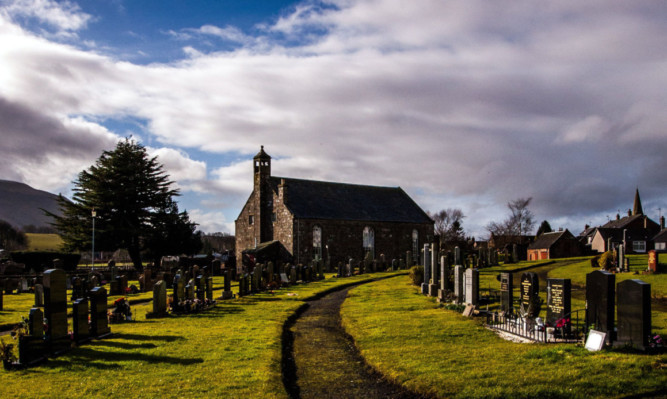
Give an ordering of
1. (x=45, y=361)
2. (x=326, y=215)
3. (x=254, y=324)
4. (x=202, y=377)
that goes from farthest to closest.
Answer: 1. (x=326, y=215)
2. (x=254, y=324)
3. (x=45, y=361)
4. (x=202, y=377)

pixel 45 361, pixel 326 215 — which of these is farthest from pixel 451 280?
pixel 326 215

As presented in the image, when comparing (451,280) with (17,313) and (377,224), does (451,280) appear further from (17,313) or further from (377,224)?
(377,224)

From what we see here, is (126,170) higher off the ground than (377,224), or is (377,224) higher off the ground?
(126,170)

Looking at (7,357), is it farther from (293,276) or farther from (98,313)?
(293,276)

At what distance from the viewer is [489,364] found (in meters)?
10.9

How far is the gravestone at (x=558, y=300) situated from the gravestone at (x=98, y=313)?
12.5 m

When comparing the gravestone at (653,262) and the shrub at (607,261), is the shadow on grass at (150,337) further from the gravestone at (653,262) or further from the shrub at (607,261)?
the shrub at (607,261)

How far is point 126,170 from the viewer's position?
53.7 meters

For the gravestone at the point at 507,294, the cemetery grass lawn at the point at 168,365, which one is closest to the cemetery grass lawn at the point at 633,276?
the gravestone at the point at 507,294

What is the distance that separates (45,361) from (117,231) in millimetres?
42849

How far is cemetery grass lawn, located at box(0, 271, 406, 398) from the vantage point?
31.6 ft

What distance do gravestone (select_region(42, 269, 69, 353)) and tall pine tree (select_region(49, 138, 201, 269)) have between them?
4035cm

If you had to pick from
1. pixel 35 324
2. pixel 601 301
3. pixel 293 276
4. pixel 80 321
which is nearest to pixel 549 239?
pixel 293 276

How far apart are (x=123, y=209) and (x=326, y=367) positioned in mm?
47116
